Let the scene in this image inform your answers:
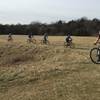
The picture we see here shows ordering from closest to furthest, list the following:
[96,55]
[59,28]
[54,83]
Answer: [54,83], [96,55], [59,28]

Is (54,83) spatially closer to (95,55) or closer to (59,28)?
(95,55)

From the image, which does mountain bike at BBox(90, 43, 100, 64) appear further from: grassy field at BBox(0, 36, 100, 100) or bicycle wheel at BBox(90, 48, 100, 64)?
grassy field at BBox(0, 36, 100, 100)

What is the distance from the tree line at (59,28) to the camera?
105 meters

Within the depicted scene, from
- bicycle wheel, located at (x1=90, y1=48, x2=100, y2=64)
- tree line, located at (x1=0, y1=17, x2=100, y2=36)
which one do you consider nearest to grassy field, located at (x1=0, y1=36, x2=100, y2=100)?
bicycle wheel, located at (x1=90, y1=48, x2=100, y2=64)

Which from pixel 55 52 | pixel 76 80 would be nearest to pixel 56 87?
pixel 76 80

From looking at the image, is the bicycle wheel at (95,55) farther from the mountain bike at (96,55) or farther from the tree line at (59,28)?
the tree line at (59,28)

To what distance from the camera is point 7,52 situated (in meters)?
40.7

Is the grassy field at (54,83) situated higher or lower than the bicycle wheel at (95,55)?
lower

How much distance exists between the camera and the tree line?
344 ft

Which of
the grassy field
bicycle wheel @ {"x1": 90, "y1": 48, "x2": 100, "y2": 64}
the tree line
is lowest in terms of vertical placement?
the tree line

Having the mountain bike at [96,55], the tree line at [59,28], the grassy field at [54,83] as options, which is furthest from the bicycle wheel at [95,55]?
the tree line at [59,28]

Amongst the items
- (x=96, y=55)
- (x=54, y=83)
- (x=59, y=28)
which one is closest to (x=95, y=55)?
(x=96, y=55)

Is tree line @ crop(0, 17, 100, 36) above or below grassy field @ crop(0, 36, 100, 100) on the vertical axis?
below

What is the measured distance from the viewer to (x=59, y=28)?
374 feet
